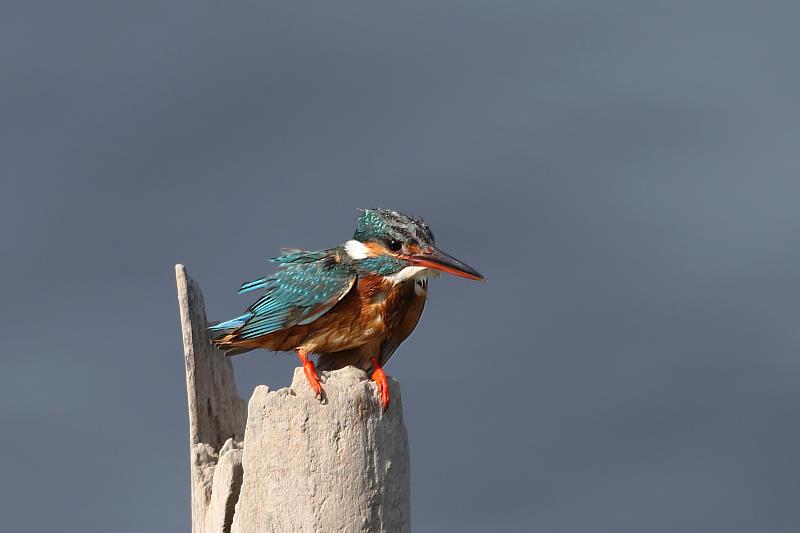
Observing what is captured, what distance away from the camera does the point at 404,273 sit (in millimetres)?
10820

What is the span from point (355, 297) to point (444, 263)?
0.64m

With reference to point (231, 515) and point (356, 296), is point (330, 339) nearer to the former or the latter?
point (356, 296)

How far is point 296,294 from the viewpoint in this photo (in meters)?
10.9

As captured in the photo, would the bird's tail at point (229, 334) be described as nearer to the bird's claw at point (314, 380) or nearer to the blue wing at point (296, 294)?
the blue wing at point (296, 294)

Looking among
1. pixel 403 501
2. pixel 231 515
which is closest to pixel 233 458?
pixel 231 515

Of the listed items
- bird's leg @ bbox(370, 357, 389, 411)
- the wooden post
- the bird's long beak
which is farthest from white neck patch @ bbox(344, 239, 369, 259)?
the wooden post

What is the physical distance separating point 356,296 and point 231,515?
153cm

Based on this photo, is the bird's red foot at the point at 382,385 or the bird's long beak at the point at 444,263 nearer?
the bird's red foot at the point at 382,385

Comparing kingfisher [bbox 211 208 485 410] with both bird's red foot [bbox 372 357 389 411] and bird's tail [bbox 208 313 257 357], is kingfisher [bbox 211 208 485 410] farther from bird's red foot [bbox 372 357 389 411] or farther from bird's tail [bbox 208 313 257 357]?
bird's red foot [bbox 372 357 389 411]

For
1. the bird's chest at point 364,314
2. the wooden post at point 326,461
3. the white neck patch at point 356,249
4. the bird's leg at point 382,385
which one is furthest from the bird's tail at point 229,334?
the bird's leg at point 382,385

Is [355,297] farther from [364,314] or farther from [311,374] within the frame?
[311,374]

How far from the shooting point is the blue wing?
10.9m

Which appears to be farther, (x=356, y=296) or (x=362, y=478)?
(x=356, y=296)

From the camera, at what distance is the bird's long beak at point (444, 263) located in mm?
10594
